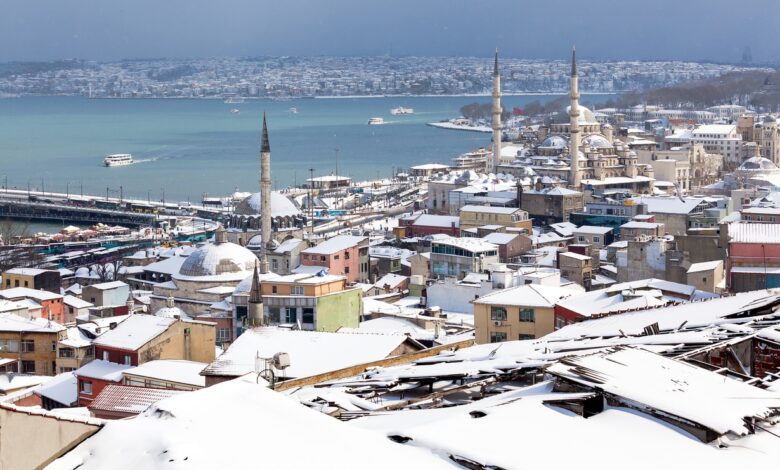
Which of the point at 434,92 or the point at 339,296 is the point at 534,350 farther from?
the point at 434,92

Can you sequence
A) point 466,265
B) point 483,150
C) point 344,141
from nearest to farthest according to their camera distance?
point 466,265 → point 483,150 → point 344,141

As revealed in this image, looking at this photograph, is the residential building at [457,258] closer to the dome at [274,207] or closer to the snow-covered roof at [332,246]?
the snow-covered roof at [332,246]

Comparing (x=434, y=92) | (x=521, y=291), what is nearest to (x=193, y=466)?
(x=521, y=291)

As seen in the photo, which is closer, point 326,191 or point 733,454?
point 733,454

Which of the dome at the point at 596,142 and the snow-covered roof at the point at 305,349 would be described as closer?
the snow-covered roof at the point at 305,349

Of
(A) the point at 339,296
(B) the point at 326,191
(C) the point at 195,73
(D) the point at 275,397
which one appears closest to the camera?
(D) the point at 275,397

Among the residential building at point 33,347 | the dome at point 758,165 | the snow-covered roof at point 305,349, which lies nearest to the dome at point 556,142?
the dome at point 758,165

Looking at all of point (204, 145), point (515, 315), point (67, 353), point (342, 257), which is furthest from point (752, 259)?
point (204, 145)

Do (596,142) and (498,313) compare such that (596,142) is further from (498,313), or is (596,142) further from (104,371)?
(104,371)
